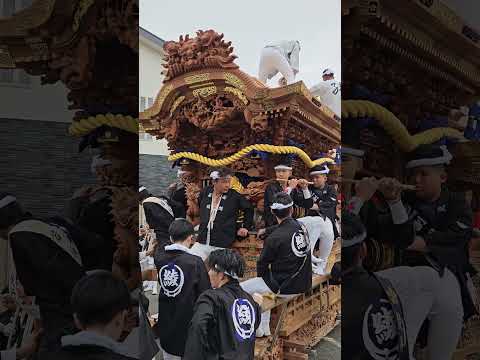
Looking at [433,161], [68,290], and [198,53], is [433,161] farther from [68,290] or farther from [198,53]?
[68,290]

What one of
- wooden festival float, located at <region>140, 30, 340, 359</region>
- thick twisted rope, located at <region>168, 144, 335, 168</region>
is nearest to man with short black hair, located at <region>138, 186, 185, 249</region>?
wooden festival float, located at <region>140, 30, 340, 359</region>

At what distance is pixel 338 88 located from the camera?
2164mm

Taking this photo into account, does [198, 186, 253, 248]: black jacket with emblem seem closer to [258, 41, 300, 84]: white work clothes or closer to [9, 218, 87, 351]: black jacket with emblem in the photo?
[258, 41, 300, 84]: white work clothes

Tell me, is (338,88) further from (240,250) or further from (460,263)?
(460,263)

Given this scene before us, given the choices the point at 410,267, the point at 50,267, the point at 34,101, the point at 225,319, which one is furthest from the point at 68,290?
the point at 410,267

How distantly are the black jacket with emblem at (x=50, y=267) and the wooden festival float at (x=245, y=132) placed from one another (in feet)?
2.61

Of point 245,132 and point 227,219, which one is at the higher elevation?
point 245,132

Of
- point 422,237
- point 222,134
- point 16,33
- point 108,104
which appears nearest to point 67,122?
point 108,104

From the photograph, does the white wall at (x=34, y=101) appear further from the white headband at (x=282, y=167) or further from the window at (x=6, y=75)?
the white headband at (x=282, y=167)

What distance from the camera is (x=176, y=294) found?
94.7 inches

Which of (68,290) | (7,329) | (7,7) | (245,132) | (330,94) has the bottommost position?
(7,329)

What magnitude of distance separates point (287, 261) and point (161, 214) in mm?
673

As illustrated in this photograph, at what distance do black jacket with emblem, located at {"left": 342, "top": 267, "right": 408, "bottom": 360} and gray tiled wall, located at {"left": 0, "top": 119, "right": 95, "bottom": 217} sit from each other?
1.55 m

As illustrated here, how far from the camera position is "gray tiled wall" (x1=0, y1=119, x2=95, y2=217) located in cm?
285
